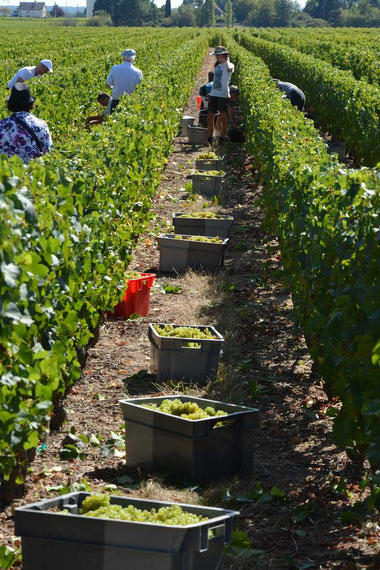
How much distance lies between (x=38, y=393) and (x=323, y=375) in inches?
79.5

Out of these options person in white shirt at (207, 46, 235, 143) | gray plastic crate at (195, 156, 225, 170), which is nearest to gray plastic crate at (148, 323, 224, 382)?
gray plastic crate at (195, 156, 225, 170)

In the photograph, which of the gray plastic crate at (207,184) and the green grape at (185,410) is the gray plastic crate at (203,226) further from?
the green grape at (185,410)

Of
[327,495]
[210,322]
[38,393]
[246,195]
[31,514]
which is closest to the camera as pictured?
[31,514]

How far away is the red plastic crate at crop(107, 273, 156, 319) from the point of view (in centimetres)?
792

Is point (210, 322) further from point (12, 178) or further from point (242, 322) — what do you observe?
point (12, 178)

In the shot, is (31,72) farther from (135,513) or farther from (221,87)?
(135,513)

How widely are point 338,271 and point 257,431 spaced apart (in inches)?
50.1

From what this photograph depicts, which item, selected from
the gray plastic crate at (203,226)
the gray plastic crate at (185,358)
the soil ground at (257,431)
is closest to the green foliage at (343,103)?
the gray plastic crate at (203,226)

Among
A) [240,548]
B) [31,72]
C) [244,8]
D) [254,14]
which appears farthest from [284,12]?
[240,548]

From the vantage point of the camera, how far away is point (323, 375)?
568cm

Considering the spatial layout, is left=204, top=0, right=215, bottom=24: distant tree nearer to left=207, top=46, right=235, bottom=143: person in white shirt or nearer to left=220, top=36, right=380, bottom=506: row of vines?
left=207, top=46, right=235, bottom=143: person in white shirt

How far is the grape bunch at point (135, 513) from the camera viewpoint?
383 centimetres

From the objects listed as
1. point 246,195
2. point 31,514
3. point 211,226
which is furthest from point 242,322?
point 246,195

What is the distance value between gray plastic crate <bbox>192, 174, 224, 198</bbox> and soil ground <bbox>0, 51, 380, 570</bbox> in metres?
3.07
